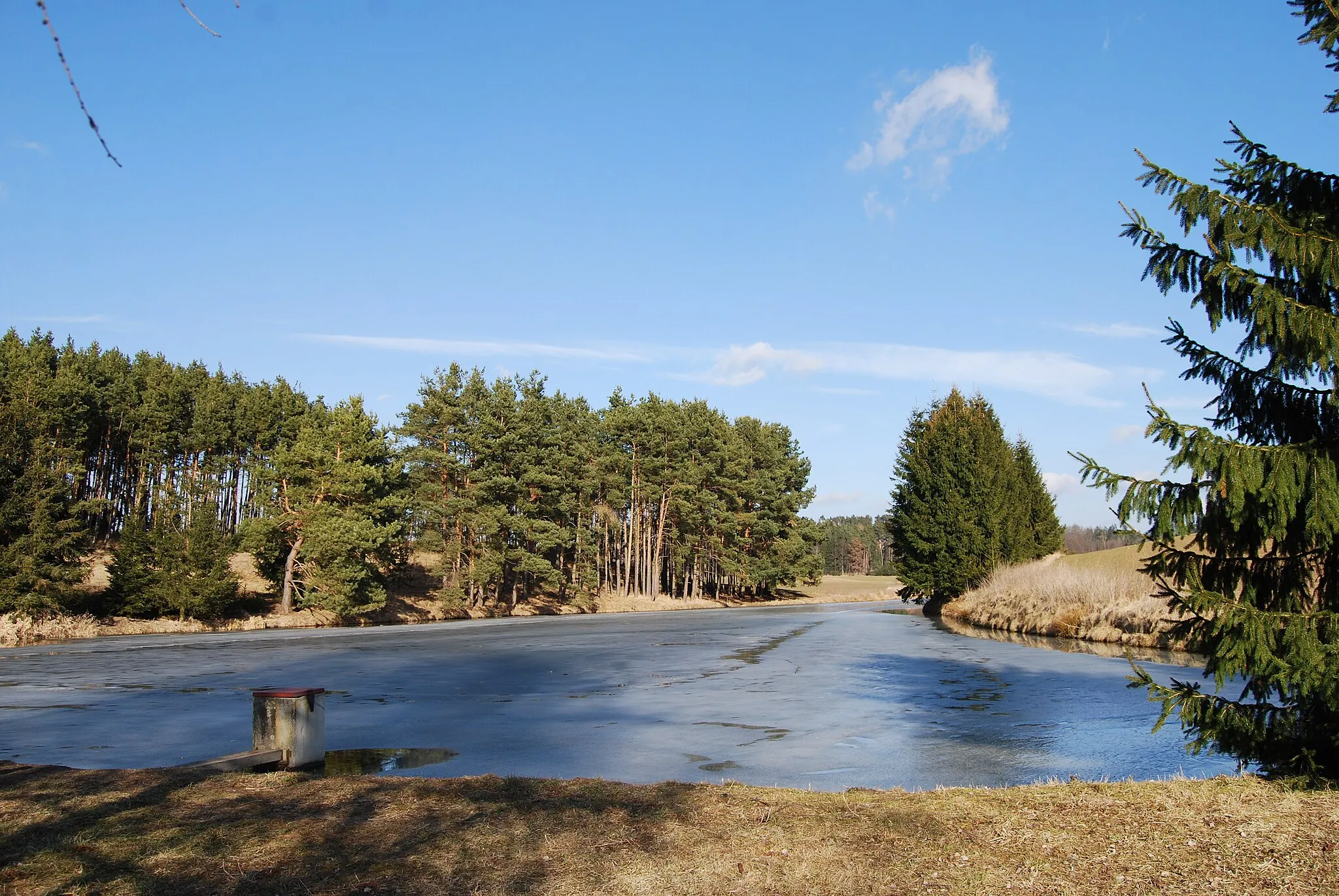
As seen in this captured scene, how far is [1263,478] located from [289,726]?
326 inches

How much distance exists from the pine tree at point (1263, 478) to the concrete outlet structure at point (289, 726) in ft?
23.8

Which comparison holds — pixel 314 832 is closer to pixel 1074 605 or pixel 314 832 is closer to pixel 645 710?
pixel 645 710

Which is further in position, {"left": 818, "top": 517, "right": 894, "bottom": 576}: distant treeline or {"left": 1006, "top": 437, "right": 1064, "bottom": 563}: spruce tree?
{"left": 818, "top": 517, "right": 894, "bottom": 576}: distant treeline

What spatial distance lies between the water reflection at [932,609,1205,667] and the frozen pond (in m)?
0.87

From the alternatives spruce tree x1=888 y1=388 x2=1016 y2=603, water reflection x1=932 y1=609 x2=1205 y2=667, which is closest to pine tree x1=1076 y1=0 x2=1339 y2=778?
water reflection x1=932 y1=609 x2=1205 y2=667

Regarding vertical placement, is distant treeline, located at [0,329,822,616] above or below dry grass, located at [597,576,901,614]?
above

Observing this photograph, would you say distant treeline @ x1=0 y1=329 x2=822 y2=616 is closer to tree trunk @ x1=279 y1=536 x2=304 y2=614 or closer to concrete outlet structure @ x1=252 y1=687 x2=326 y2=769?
tree trunk @ x1=279 y1=536 x2=304 y2=614

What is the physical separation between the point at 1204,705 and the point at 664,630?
3061 cm

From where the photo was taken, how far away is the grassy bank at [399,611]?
30219mm

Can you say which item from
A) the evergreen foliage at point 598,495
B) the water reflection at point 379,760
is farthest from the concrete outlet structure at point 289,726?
the evergreen foliage at point 598,495

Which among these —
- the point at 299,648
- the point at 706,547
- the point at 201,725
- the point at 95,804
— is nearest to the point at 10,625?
the point at 299,648

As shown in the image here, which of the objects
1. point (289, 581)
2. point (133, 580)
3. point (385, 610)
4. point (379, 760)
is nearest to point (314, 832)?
point (379, 760)

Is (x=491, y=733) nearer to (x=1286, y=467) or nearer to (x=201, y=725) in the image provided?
(x=201, y=725)

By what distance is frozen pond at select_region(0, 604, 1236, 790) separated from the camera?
9.12 m
